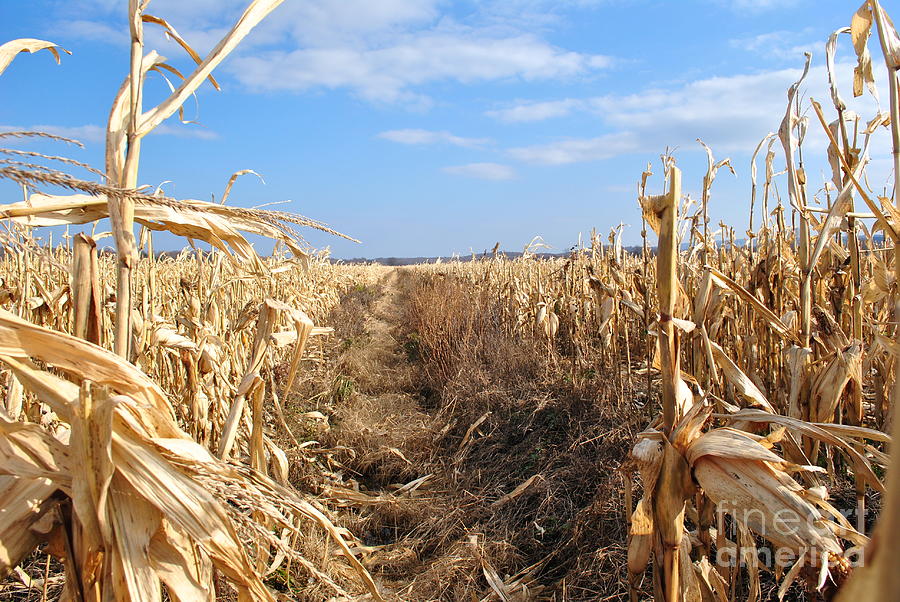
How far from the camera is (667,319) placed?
1086mm

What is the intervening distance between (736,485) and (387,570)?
2.37 meters

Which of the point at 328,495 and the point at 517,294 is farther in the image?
the point at 517,294

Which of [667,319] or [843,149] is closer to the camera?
[667,319]

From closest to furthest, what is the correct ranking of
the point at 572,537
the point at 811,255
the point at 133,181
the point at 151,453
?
1. the point at 151,453
2. the point at 133,181
3. the point at 811,255
4. the point at 572,537

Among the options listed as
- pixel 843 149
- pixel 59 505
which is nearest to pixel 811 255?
pixel 843 149

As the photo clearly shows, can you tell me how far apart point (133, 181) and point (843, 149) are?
2.62 meters

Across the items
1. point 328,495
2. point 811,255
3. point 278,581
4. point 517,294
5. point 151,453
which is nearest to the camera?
point 151,453

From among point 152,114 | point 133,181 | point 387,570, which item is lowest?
point 387,570

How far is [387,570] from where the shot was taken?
293 centimetres

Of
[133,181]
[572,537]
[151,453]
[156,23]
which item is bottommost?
[572,537]

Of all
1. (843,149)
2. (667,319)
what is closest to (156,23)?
(667,319)

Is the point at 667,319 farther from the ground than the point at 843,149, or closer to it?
closer to it

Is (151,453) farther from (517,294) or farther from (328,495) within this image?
(517,294)

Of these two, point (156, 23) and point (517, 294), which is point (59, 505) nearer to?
point (156, 23)
